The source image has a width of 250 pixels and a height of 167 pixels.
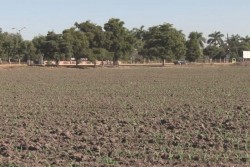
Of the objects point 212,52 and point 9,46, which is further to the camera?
point 212,52

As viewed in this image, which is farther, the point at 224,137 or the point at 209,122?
the point at 209,122

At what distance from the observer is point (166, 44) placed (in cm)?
10056

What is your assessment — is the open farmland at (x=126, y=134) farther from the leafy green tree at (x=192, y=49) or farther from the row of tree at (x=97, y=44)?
the leafy green tree at (x=192, y=49)

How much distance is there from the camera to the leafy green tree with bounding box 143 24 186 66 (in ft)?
326

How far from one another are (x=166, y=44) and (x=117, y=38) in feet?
41.1

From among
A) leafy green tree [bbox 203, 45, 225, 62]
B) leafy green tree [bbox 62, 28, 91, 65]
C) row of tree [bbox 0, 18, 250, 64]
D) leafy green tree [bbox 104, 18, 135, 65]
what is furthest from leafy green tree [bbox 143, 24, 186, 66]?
leafy green tree [bbox 203, 45, 225, 62]

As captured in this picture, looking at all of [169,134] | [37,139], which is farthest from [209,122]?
[37,139]

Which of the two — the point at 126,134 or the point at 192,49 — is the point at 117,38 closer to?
the point at 192,49

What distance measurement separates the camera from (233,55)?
157m

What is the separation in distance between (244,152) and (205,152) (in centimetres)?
73

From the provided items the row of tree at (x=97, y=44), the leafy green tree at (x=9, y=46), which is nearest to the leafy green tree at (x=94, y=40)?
the row of tree at (x=97, y=44)

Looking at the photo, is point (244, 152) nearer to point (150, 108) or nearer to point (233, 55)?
point (150, 108)

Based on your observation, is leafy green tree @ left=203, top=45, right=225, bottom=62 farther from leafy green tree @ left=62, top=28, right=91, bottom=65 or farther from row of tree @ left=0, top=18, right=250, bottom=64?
leafy green tree @ left=62, top=28, right=91, bottom=65

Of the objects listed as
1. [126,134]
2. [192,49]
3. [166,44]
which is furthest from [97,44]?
[126,134]
